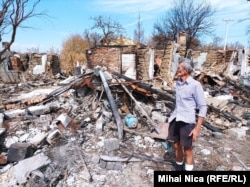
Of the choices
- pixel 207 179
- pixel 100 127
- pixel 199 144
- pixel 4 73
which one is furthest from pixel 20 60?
pixel 207 179

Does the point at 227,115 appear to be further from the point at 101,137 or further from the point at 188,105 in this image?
the point at 188,105

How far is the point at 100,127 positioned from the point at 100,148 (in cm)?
76

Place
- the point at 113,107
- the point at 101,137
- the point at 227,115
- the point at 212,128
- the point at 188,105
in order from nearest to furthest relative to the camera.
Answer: the point at 188,105 < the point at 101,137 < the point at 113,107 < the point at 212,128 < the point at 227,115

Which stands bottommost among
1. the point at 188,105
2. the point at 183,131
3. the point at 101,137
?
the point at 101,137

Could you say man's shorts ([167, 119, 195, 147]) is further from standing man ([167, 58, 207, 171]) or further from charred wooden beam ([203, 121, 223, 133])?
charred wooden beam ([203, 121, 223, 133])

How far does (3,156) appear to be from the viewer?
4258 millimetres

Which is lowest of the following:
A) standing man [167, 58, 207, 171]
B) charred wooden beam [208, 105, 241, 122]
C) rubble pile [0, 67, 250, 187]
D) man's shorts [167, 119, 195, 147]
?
charred wooden beam [208, 105, 241, 122]

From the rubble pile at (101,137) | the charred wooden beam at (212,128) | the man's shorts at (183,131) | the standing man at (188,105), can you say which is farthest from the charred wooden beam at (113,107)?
the charred wooden beam at (212,128)

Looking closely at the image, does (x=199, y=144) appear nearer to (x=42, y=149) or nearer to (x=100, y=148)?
(x=100, y=148)

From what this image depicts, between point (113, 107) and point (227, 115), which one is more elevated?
point (113, 107)

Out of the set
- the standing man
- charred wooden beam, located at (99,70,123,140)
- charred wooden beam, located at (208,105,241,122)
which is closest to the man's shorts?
the standing man

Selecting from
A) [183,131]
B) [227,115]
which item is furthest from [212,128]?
[183,131]

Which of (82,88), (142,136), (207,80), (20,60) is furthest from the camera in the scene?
(20,60)

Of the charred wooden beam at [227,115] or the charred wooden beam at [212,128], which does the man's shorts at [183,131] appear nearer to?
the charred wooden beam at [212,128]
